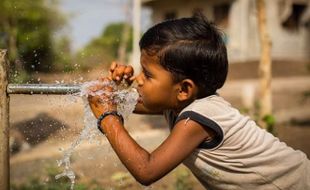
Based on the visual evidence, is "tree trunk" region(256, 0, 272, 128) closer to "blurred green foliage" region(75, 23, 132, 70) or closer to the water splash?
"blurred green foliage" region(75, 23, 132, 70)

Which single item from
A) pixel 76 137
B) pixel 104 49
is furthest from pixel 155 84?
pixel 104 49

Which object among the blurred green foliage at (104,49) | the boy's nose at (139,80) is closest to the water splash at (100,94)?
the boy's nose at (139,80)

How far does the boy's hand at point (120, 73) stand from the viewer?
2107mm

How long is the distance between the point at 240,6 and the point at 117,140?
18076mm

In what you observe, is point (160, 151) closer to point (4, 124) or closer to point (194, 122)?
point (194, 122)

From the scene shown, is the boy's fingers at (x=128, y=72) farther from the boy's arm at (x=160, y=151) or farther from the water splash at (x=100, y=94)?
the boy's arm at (x=160, y=151)

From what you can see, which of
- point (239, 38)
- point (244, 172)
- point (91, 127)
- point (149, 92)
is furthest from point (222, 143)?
point (239, 38)

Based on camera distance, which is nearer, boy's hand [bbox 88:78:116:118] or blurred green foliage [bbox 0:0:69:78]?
boy's hand [bbox 88:78:116:118]

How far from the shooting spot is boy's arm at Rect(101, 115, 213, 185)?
180cm

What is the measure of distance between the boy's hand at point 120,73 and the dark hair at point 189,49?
19 cm

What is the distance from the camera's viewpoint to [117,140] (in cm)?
186

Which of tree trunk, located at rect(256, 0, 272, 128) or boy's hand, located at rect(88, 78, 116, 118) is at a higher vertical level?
boy's hand, located at rect(88, 78, 116, 118)

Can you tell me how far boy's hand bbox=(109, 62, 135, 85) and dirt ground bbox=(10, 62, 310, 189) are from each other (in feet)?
0.66

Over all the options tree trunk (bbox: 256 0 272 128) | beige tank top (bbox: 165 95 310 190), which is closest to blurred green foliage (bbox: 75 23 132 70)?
beige tank top (bbox: 165 95 310 190)
